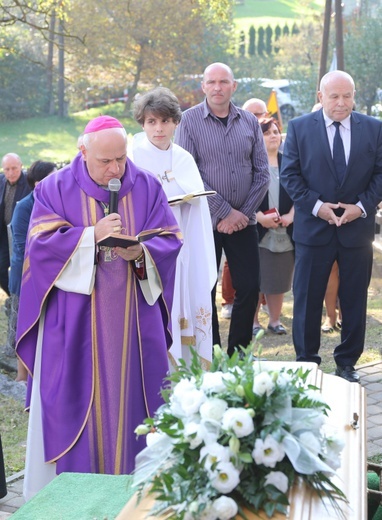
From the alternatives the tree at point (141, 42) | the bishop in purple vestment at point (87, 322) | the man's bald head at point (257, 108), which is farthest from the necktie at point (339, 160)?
the tree at point (141, 42)

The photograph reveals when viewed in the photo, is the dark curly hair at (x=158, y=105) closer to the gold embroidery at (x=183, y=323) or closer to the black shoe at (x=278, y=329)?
the gold embroidery at (x=183, y=323)

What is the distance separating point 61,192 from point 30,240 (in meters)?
0.32

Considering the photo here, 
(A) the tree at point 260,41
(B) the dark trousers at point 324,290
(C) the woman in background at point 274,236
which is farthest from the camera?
(A) the tree at point 260,41

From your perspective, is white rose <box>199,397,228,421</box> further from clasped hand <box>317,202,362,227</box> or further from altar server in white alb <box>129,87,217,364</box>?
clasped hand <box>317,202,362,227</box>

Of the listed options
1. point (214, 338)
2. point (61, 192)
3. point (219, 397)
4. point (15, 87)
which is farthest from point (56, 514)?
point (15, 87)

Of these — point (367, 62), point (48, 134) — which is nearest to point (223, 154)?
point (367, 62)

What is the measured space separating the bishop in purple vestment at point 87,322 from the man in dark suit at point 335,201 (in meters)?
2.04

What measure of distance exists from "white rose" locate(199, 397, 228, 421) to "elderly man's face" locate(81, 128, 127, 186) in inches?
95.2

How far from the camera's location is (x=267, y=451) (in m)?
2.88

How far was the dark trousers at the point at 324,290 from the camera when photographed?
23.6 ft

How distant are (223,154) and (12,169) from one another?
10.4ft

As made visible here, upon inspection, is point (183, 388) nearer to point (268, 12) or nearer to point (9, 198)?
point (9, 198)

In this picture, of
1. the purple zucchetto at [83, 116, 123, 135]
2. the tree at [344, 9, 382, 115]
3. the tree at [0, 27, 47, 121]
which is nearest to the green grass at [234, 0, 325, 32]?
the tree at [0, 27, 47, 121]

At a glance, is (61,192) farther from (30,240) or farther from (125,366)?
(125,366)
